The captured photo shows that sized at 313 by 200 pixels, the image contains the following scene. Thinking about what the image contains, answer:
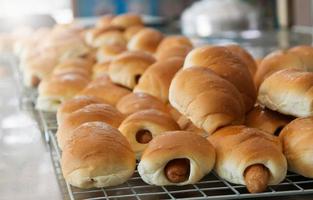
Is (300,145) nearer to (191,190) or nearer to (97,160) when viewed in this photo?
(191,190)

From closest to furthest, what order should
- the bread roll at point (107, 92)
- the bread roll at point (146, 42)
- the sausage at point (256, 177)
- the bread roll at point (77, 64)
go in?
the sausage at point (256, 177)
the bread roll at point (107, 92)
the bread roll at point (77, 64)
the bread roll at point (146, 42)

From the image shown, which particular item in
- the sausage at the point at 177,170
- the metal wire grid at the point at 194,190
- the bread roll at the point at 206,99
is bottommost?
the metal wire grid at the point at 194,190

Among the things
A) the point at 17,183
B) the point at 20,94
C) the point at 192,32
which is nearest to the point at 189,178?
the point at 17,183

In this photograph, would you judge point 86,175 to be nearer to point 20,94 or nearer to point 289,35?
point 20,94

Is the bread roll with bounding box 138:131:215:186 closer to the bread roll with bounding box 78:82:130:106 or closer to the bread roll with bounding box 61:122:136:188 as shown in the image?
the bread roll with bounding box 61:122:136:188

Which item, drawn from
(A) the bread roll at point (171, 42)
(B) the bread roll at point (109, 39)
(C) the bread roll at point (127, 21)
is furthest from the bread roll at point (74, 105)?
(C) the bread roll at point (127, 21)

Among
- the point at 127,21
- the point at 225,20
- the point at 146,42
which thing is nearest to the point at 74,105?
the point at 146,42

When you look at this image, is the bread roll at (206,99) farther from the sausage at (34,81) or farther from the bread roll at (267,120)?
the sausage at (34,81)
